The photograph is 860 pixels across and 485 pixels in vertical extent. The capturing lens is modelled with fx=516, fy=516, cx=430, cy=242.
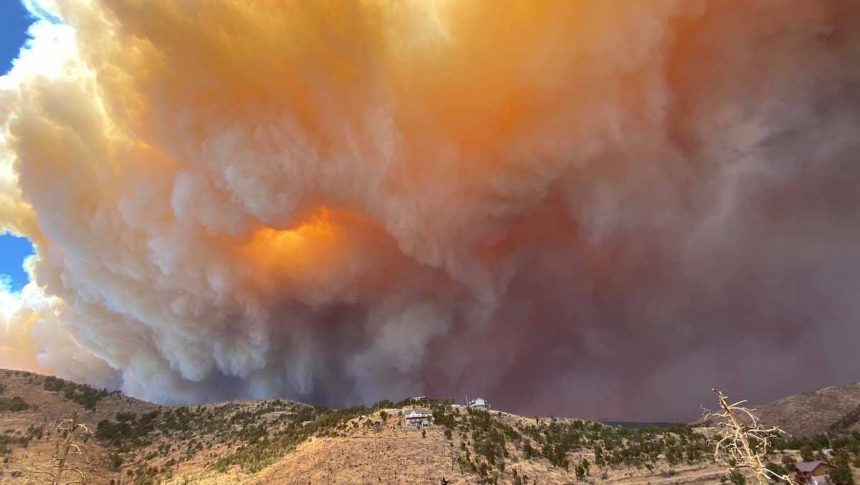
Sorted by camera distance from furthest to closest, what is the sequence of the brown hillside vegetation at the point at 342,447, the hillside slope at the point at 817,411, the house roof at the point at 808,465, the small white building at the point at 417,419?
the hillside slope at the point at 817,411, the small white building at the point at 417,419, the brown hillside vegetation at the point at 342,447, the house roof at the point at 808,465

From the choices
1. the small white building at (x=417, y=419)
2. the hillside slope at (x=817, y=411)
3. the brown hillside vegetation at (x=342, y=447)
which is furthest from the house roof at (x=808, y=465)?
the small white building at (x=417, y=419)

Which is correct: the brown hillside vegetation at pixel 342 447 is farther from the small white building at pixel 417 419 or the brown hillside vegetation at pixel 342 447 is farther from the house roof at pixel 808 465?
the house roof at pixel 808 465

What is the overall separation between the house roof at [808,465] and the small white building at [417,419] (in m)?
37.5

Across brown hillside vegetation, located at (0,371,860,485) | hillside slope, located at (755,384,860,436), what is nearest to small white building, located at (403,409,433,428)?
brown hillside vegetation, located at (0,371,860,485)

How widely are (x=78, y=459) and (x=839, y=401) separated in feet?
336

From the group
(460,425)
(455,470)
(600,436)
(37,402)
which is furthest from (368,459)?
(37,402)

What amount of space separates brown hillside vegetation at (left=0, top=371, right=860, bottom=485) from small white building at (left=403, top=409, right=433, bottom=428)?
3.65 ft

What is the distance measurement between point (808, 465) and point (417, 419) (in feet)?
131

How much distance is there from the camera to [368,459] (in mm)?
53938

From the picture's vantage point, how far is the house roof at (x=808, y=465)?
153ft

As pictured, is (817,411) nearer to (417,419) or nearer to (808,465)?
(808,465)

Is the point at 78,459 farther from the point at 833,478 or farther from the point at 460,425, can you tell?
the point at 833,478

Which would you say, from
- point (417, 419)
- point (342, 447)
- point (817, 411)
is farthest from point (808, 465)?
point (342, 447)

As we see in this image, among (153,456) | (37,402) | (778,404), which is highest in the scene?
(778,404)
